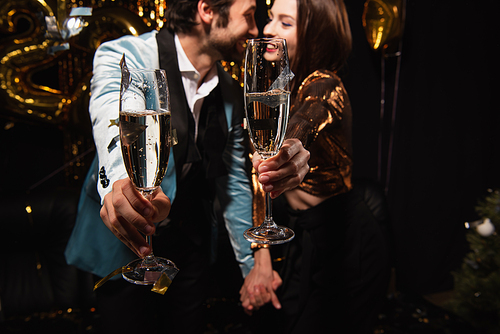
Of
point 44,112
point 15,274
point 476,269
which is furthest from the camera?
point 476,269

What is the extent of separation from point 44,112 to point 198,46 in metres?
0.77

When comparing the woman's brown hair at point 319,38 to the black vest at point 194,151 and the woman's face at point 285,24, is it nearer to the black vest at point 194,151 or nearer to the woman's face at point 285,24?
the woman's face at point 285,24

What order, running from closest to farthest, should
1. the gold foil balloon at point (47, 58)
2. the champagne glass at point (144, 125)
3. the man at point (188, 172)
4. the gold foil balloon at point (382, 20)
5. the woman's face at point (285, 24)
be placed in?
the champagne glass at point (144, 125) < the man at point (188, 172) < the woman's face at point (285, 24) < the gold foil balloon at point (47, 58) < the gold foil balloon at point (382, 20)

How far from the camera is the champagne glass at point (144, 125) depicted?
0.46 m

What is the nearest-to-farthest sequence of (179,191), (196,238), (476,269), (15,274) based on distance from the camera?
1. (179,191)
2. (196,238)
3. (15,274)
4. (476,269)

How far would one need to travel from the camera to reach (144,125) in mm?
463

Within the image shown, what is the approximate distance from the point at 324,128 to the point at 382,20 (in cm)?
149

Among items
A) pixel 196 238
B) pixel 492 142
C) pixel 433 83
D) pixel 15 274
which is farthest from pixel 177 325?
pixel 492 142

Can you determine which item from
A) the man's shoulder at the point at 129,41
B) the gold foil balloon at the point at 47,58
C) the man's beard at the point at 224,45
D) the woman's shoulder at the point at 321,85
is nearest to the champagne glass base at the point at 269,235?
the woman's shoulder at the point at 321,85

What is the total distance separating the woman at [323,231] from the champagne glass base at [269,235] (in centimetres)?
49

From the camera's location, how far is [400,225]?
262 cm

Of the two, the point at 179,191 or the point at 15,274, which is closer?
the point at 179,191

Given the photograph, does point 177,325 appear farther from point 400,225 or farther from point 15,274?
point 400,225

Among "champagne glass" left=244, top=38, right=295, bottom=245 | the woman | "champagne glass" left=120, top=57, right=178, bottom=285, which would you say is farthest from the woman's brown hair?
"champagne glass" left=120, top=57, right=178, bottom=285
